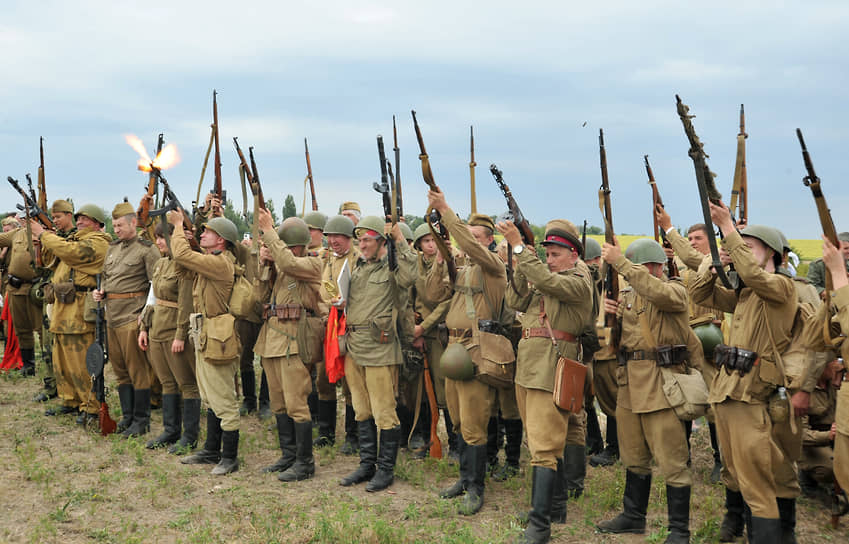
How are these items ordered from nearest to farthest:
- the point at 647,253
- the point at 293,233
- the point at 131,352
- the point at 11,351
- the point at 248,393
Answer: the point at 647,253 < the point at 293,233 < the point at 131,352 < the point at 248,393 < the point at 11,351

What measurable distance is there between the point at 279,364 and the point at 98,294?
9.98 ft

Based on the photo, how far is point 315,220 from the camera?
372 inches

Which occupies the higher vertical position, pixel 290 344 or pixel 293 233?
pixel 293 233

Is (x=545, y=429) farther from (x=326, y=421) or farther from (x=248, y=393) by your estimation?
(x=248, y=393)

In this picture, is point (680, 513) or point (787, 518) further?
point (680, 513)

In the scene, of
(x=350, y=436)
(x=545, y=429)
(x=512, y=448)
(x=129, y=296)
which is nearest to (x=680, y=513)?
(x=545, y=429)

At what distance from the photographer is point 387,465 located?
7.21 metres

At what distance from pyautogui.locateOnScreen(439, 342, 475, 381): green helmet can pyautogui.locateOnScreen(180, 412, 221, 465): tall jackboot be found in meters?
2.89

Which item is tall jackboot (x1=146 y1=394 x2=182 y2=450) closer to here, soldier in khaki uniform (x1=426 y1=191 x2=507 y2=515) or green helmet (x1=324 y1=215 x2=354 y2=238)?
green helmet (x1=324 y1=215 x2=354 y2=238)

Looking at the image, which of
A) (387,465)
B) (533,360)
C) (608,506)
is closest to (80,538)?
(387,465)

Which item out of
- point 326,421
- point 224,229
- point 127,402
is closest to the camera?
point 224,229

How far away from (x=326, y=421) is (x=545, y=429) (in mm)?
3796

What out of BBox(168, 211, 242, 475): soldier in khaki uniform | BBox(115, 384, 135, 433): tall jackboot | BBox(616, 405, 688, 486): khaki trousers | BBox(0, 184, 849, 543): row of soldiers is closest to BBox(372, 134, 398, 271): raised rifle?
BBox(0, 184, 849, 543): row of soldiers

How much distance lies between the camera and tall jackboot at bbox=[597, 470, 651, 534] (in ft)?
19.7
